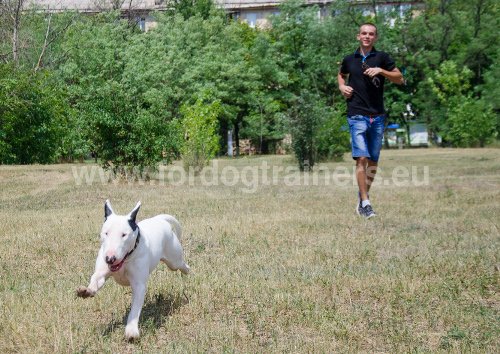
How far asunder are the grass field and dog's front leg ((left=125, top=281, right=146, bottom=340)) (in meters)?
0.09

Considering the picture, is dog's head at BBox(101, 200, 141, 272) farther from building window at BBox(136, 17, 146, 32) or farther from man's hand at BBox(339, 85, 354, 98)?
building window at BBox(136, 17, 146, 32)

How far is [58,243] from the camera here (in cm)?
757

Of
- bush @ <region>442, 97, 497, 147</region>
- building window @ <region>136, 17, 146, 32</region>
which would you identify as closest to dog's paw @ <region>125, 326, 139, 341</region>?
bush @ <region>442, 97, 497, 147</region>

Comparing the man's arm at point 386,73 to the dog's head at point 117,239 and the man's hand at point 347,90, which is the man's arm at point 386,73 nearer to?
the man's hand at point 347,90

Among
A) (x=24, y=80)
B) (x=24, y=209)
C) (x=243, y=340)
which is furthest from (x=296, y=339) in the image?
(x=24, y=80)

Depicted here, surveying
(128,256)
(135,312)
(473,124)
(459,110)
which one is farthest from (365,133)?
(459,110)

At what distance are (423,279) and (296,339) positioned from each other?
1913mm

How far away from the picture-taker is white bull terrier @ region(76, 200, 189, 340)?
12.8 ft

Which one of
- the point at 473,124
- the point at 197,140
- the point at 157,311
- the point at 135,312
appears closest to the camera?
the point at 135,312

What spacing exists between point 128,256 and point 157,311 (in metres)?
0.83

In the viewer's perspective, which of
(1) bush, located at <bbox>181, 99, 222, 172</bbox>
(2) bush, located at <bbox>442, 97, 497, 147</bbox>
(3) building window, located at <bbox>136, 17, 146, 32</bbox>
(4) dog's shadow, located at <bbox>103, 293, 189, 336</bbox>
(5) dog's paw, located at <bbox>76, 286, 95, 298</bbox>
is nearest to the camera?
(5) dog's paw, located at <bbox>76, 286, 95, 298</bbox>

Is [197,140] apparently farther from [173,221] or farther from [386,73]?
[173,221]

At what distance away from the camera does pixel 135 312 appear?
400 centimetres

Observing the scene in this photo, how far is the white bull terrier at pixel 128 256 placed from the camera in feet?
12.8
